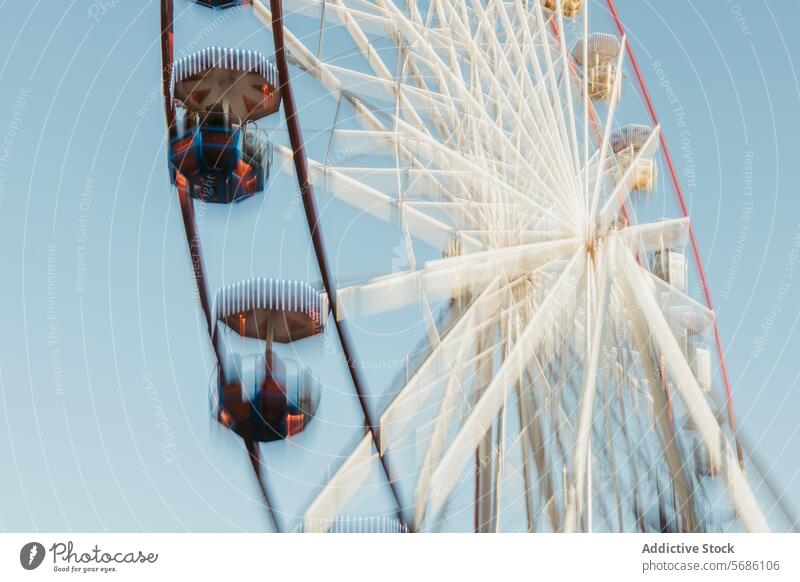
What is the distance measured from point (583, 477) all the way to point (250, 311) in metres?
2.05

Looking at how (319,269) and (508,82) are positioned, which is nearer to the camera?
(319,269)

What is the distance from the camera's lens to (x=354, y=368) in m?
7.84

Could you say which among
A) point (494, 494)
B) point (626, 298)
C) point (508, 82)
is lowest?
point (494, 494)

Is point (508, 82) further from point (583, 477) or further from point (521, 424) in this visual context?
point (583, 477)
